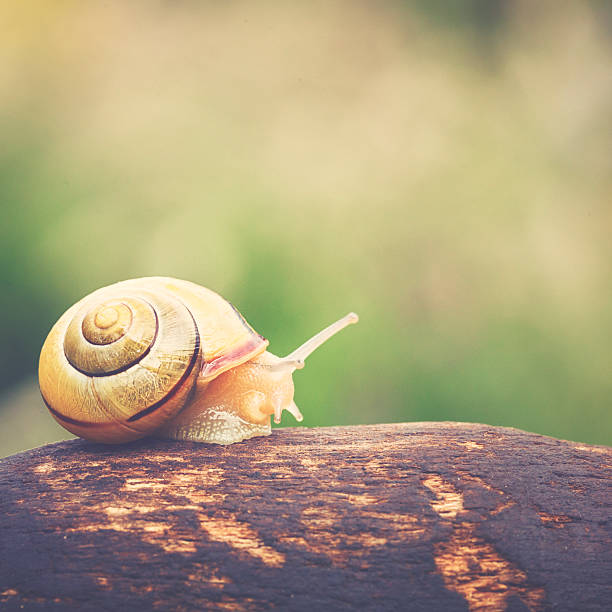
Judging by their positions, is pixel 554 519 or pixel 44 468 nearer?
pixel 554 519

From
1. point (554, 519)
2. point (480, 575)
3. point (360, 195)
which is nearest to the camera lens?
point (480, 575)

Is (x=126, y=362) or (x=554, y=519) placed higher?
(x=126, y=362)

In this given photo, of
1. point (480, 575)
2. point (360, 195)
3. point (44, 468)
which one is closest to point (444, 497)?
point (480, 575)

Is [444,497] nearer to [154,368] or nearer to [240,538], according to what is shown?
[240,538]

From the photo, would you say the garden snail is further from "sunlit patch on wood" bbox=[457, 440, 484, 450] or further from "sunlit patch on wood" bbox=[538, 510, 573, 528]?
"sunlit patch on wood" bbox=[538, 510, 573, 528]

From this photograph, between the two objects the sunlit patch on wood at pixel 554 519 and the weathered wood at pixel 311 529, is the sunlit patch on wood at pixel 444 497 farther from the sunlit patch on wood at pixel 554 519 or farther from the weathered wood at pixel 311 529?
the sunlit patch on wood at pixel 554 519

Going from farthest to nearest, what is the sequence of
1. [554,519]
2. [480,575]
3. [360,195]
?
[360,195] < [554,519] < [480,575]

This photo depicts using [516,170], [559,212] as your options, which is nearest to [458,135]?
[516,170]
